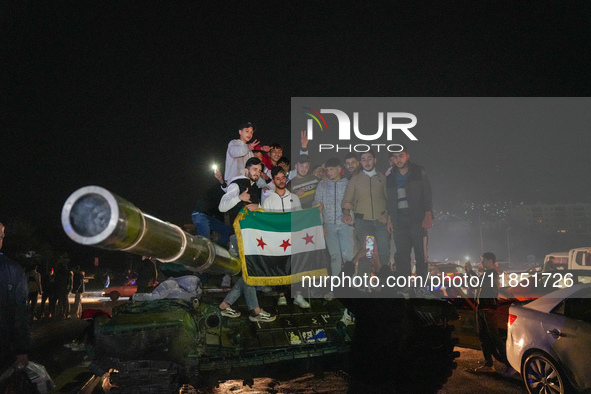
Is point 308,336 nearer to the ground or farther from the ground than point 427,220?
nearer to the ground

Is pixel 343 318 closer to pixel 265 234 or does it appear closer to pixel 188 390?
pixel 265 234

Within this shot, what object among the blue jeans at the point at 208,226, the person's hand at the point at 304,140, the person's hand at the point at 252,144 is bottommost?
the blue jeans at the point at 208,226

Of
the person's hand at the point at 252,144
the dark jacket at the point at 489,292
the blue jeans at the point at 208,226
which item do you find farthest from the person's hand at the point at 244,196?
the dark jacket at the point at 489,292

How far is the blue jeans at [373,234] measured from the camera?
738 cm

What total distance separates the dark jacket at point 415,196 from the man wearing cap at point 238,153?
2853 millimetres

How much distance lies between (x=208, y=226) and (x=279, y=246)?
1149mm

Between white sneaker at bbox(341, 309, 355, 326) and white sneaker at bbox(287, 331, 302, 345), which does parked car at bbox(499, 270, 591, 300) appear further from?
white sneaker at bbox(287, 331, 302, 345)

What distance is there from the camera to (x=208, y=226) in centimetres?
609

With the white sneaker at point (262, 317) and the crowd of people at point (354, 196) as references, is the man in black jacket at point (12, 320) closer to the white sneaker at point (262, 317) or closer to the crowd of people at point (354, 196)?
the white sneaker at point (262, 317)

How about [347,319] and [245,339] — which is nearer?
[245,339]

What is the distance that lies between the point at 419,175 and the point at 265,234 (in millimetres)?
3465

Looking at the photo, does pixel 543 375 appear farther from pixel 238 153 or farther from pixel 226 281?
pixel 238 153

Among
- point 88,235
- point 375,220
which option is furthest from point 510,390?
point 88,235

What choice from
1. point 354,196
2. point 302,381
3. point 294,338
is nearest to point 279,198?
point 354,196
